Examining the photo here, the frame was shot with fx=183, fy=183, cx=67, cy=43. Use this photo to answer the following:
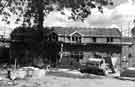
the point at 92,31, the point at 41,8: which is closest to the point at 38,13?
the point at 41,8

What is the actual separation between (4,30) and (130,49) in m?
31.8

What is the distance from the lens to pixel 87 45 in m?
35.3

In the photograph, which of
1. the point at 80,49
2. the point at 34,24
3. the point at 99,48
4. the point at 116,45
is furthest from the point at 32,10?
the point at 116,45

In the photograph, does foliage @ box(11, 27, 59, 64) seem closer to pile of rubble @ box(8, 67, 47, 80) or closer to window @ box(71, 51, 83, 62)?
window @ box(71, 51, 83, 62)

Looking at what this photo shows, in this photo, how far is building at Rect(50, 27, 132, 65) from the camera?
35000 millimetres

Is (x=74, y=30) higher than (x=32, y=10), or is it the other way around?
(x=32, y=10)

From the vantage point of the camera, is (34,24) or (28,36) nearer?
(34,24)

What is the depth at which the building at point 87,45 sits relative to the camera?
115 ft

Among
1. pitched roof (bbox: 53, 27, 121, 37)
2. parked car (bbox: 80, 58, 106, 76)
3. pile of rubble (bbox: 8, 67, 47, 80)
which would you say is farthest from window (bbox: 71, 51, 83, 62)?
pile of rubble (bbox: 8, 67, 47, 80)

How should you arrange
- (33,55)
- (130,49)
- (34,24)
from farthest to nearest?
(130,49) < (33,55) < (34,24)

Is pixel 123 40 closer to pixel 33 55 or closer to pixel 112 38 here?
pixel 112 38

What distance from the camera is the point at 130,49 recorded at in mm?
37969

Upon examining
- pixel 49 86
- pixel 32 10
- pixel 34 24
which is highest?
pixel 32 10

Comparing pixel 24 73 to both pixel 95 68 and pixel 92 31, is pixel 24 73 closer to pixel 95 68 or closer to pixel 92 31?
pixel 95 68
